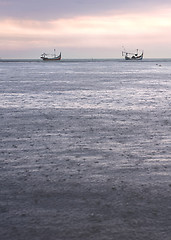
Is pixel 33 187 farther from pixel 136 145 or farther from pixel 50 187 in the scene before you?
pixel 136 145

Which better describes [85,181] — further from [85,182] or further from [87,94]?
[87,94]

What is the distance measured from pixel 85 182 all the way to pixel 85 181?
9 cm

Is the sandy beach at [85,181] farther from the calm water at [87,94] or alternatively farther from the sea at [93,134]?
the calm water at [87,94]

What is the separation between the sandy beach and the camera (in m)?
7.58

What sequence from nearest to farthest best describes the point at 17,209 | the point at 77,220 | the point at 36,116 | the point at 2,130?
the point at 77,220
the point at 17,209
the point at 2,130
the point at 36,116

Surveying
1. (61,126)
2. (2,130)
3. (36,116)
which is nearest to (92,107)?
(36,116)

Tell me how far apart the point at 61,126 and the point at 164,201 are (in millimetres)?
11371

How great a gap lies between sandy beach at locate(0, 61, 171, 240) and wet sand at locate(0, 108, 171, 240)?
23 mm

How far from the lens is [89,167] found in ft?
39.1

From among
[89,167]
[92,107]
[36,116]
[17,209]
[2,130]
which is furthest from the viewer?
[92,107]

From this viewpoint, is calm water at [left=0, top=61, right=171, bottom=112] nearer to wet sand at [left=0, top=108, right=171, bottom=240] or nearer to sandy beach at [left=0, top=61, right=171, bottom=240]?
sandy beach at [left=0, top=61, right=171, bottom=240]

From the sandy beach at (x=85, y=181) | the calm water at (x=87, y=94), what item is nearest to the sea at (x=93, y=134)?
the sandy beach at (x=85, y=181)

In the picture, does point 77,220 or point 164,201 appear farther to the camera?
point 164,201

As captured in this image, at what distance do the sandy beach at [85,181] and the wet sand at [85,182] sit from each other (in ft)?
0.07
